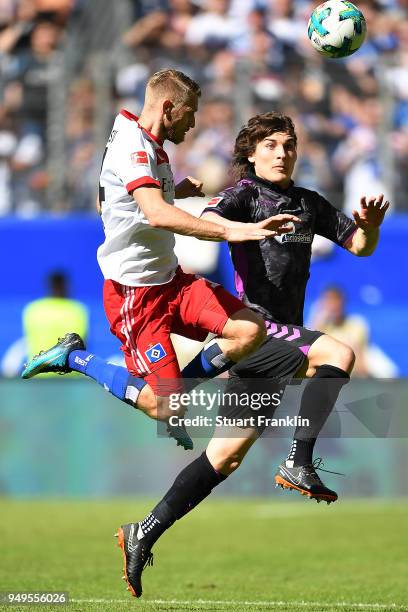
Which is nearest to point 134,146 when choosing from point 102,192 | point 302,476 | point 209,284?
point 102,192

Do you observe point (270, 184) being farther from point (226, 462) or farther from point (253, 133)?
point (226, 462)

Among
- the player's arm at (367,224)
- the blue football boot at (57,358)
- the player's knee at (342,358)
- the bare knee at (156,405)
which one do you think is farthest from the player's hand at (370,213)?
the blue football boot at (57,358)

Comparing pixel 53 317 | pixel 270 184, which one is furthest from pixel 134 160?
pixel 53 317

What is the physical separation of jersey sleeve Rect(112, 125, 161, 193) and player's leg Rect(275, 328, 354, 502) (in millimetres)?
1283

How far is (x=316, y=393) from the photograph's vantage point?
692cm

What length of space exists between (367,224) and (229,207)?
802mm

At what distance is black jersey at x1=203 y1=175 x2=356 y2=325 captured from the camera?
278 inches

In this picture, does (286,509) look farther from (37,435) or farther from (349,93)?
(349,93)

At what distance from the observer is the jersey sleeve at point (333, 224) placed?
7.30 m

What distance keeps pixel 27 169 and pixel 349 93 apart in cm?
389

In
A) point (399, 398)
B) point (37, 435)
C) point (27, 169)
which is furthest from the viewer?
point (27, 169)

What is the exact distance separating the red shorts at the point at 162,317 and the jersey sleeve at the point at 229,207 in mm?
417

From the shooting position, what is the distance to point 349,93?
1391 centimetres

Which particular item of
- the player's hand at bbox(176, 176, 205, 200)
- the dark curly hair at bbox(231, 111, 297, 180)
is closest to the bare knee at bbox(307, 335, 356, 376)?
the dark curly hair at bbox(231, 111, 297, 180)
